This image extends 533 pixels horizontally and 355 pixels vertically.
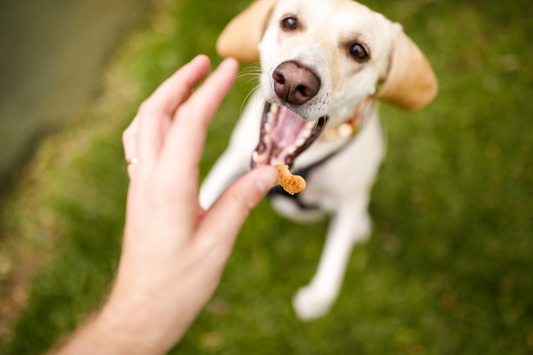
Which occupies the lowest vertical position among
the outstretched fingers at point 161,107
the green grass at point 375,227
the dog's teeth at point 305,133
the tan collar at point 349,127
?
the green grass at point 375,227

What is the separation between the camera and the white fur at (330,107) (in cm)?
150

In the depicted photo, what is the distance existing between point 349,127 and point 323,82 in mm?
459

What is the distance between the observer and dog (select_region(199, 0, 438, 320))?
1456mm

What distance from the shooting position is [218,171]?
2.40 m

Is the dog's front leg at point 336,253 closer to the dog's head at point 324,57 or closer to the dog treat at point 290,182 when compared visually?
the dog's head at point 324,57

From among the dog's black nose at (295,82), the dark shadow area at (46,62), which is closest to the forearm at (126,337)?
the dog's black nose at (295,82)

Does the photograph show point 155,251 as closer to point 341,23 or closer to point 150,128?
point 150,128

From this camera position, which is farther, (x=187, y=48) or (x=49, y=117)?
(x=187, y=48)

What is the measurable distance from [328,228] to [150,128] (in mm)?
2219

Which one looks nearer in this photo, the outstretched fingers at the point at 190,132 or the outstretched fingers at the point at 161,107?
the outstretched fingers at the point at 190,132

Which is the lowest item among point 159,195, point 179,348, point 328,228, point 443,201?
point 443,201

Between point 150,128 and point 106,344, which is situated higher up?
point 150,128

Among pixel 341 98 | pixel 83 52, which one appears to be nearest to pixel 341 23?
pixel 341 98

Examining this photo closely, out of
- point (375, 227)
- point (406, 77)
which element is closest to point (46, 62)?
point (406, 77)
